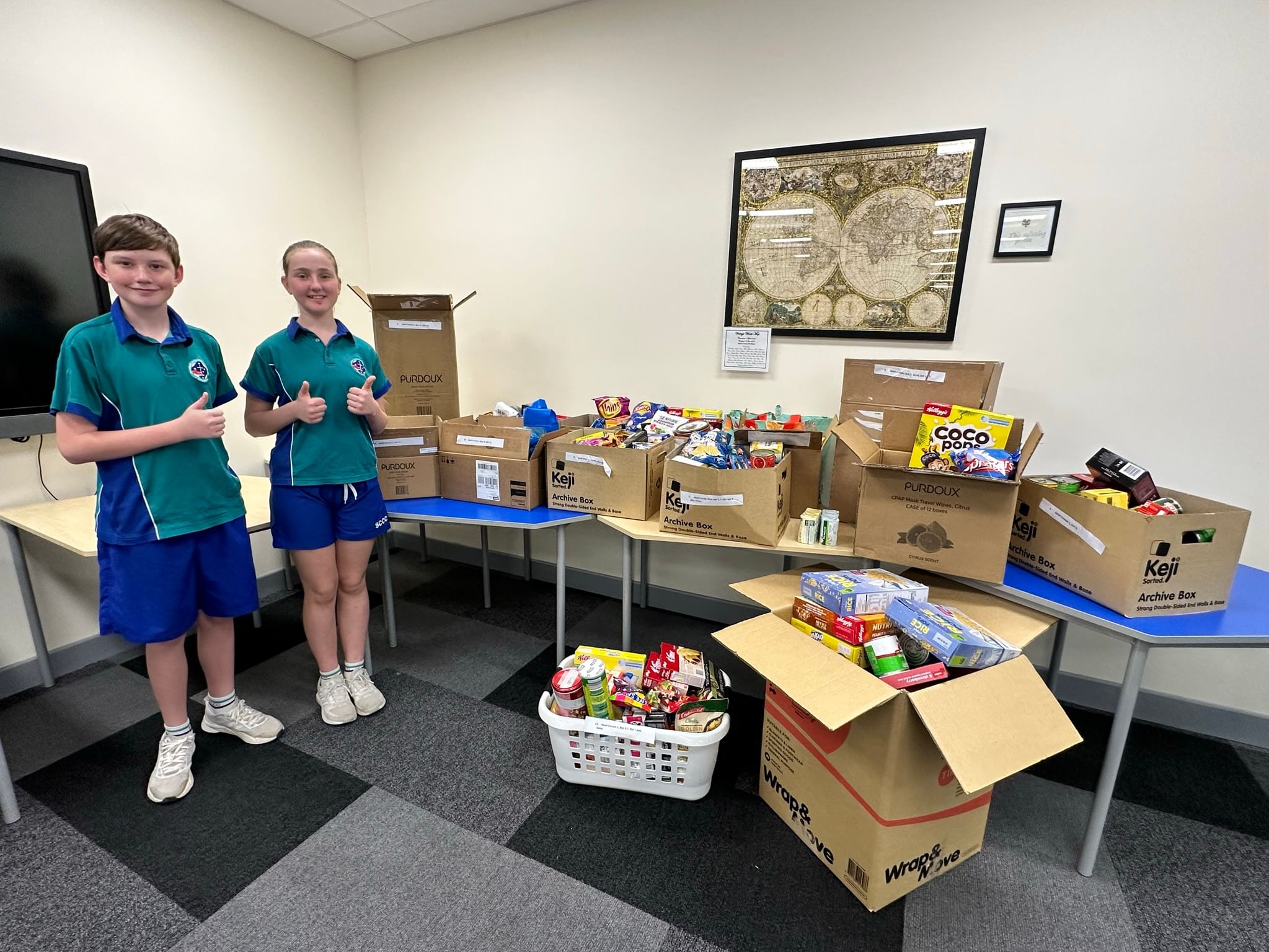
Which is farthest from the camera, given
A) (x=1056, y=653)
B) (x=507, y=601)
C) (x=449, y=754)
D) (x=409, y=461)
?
(x=507, y=601)

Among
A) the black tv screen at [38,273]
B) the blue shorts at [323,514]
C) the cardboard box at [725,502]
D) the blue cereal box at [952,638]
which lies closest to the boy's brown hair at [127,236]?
the blue shorts at [323,514]

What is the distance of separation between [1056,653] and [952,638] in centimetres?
102

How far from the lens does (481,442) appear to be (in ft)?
7.30

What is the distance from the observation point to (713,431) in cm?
211

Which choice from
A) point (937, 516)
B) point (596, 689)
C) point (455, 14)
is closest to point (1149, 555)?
point (937, 516)

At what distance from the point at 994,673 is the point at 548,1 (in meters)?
2.97

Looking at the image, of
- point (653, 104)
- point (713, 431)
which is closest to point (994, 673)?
point (713, 431)

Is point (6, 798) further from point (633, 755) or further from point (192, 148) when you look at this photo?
point (192, 148)

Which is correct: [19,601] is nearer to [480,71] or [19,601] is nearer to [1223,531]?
[480,71]

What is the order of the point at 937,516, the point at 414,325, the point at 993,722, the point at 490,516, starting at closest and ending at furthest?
the point at 993,722 < the point at 937,516 < the point at 490,516 < the point at 414,325

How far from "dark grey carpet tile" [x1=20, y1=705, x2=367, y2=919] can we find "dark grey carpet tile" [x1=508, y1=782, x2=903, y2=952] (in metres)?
0.63

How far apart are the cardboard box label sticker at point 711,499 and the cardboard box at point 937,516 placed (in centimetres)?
36

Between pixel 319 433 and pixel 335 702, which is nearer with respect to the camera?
pixel 319 433

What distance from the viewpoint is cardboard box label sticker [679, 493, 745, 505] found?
1.87 meters
